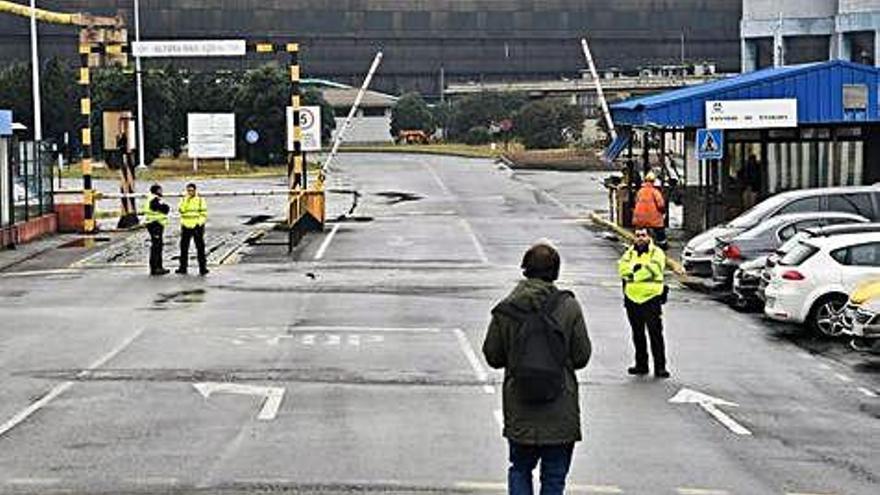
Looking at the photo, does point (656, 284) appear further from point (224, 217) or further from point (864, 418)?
point (224, 217)

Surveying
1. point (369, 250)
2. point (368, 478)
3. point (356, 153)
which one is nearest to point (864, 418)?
point (368, 478)

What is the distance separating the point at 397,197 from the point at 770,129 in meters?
24.0

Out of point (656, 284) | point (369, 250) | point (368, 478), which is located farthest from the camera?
point (369, 250)

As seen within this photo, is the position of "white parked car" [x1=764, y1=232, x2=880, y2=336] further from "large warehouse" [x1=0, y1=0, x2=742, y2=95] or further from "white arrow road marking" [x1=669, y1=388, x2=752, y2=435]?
"large warehouse" [x1=0, y1=0, x2=742, y2=95]

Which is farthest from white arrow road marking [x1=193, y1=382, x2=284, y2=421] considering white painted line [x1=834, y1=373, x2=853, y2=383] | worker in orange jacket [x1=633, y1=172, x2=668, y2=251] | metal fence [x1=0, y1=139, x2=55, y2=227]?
metal fence [x1=0, y1=139, x2=55, y2=227]

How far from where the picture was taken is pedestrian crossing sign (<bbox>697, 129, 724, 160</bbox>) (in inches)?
1350

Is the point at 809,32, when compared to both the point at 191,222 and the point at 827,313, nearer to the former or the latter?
the point at 191,222

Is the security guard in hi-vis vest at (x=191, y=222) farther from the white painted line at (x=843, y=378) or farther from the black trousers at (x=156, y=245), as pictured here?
the white painted line at (x=843, y=378)

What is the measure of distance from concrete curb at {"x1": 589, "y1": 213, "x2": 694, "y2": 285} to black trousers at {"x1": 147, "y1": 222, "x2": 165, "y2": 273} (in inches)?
335

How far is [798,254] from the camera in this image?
22.0 m

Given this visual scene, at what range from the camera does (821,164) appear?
36.9m

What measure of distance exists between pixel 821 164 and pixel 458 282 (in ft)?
39.2

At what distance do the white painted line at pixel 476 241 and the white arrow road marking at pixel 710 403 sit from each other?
16128 mm

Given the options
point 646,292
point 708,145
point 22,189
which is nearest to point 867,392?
point 646,292
